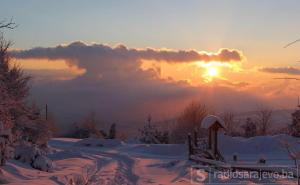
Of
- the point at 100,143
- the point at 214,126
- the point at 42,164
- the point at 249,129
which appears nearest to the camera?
the point at 42,164

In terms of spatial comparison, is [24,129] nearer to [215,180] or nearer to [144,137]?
[215,180]

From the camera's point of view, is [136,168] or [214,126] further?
[214,126]

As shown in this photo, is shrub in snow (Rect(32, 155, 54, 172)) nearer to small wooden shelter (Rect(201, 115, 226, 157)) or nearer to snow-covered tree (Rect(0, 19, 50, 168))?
snow-covered tree (Rect(0, 19, 50, 168))

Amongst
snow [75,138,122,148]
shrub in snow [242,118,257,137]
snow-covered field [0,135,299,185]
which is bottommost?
snow [75,138,122,148]

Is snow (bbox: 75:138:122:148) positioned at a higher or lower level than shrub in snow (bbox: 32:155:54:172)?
lower

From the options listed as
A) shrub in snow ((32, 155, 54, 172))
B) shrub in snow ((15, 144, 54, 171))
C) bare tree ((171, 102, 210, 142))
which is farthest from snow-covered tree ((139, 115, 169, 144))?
shrub in snow ((32, 155, 54, 172))

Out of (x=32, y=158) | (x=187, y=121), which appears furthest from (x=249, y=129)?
(x=32, y=158)

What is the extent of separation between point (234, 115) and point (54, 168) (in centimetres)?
6755

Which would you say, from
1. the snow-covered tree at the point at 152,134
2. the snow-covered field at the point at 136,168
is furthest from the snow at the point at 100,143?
the snow-covered tree at the point at 152,134

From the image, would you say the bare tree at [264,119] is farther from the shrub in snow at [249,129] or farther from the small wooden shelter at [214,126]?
the small wooden shelter at [214,126]

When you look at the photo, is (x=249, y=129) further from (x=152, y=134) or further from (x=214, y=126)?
(x=214, y=126)

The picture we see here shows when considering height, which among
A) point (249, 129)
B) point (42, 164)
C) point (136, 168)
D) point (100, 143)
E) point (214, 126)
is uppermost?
point (214, 126)

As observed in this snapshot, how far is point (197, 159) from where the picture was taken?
108 feet

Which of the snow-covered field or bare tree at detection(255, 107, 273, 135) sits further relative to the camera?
bare tree at detection(255, 107, 273, 135)
